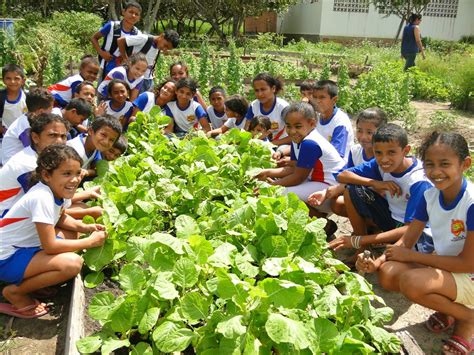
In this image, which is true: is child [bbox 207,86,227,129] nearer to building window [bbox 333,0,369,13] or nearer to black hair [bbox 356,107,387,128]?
black hair [bbox 356,107,387,128]

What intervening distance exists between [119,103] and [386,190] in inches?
121

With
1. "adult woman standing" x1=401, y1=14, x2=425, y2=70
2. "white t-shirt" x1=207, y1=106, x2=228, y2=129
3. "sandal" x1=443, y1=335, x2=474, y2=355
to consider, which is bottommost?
"sandal" x1=443, y1=335, x2=474, y2=355

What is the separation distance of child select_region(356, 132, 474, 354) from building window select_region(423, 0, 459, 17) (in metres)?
24.2

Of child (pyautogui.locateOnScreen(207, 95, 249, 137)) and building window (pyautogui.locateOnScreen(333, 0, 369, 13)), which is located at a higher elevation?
building window (pyautogui.locateOnScreen(333, 0, 369, 13))

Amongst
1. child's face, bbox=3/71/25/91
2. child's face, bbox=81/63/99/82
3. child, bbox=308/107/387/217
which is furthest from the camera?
child's face, bbox=81/63/99/82

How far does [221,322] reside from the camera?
72.7 inches

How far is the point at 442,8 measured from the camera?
23766mm

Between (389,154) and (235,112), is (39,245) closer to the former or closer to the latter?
(389,154)

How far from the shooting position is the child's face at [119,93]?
16.0ft

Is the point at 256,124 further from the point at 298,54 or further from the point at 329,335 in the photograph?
the point at 298,54

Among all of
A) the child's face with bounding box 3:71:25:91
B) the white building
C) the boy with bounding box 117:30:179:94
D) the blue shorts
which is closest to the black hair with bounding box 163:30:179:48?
the boy with bounding box 117:30:179:94

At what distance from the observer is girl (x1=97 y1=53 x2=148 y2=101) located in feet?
17.8

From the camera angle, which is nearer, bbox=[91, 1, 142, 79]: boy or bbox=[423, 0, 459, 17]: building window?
bbox=[91, 1, 142, 79]: boy

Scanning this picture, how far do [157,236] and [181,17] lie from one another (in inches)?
904
